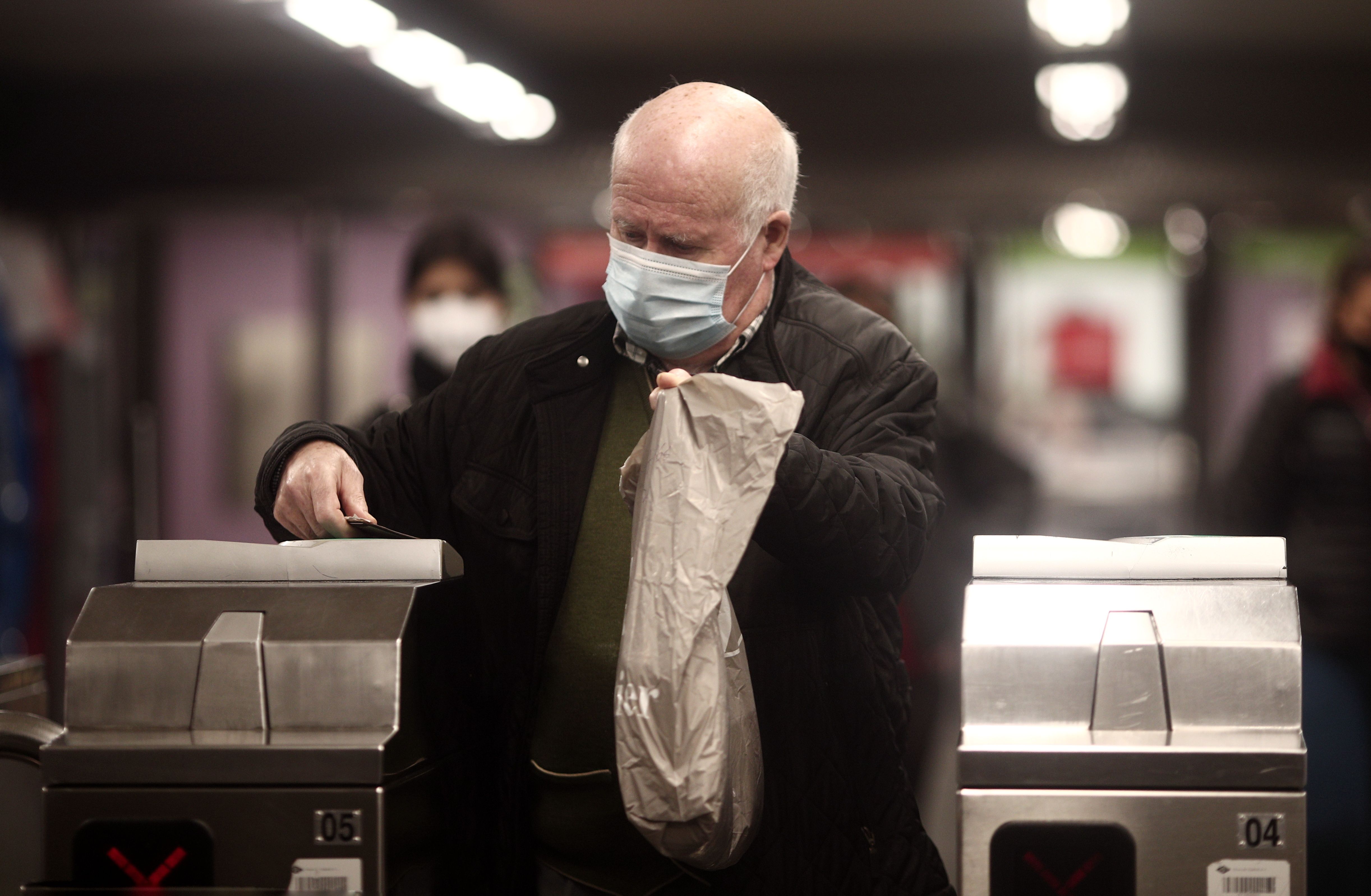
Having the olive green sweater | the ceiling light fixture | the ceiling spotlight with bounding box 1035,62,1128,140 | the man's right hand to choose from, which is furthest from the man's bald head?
the ceiling spotlight with bounding box 1035,62,1128,140

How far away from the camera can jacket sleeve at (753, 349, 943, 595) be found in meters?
1.42

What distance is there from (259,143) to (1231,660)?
5671 millimetres

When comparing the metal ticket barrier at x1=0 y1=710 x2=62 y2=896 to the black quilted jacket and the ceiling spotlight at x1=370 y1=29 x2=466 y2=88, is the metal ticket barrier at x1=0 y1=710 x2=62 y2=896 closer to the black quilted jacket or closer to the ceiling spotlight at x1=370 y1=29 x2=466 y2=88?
the black quilted jacket

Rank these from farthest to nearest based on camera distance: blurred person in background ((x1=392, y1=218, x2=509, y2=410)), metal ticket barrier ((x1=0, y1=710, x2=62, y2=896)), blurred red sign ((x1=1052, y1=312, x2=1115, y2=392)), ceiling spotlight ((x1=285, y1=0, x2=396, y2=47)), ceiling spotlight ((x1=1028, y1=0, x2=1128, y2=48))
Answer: blurred red sign ((x1=1052, y1=312, x2=1115, y2=392)) → ceiling spotlight ((x1=1028, y1=0, x2=1128, y2=48)) → ceiling spotlight ((x1=285, y1=0, x2=396, y2=47)) → blurred person in background ((x1=392, y1=218, x2=509, y2=410)) → metal ticket barrier ((x1=0, y1=710, x2=62, y2=896))

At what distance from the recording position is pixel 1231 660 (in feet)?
4.64

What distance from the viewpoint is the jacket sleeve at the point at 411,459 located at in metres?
1.72

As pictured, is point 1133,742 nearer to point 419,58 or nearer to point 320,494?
point 320,494

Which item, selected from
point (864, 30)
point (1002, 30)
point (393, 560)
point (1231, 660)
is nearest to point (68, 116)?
point (864, 30)

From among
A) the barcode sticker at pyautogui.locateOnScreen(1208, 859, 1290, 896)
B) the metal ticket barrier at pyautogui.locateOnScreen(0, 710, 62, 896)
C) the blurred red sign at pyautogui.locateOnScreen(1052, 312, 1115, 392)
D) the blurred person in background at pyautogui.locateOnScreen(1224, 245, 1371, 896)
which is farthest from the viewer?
the blurred red sign at pyautogui.locateOnScreen(1052, 312, 1115, 392)

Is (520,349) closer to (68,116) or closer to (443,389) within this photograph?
(443,389)

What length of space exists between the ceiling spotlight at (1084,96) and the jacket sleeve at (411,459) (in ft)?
14.6

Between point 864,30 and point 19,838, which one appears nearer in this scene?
point 19,838

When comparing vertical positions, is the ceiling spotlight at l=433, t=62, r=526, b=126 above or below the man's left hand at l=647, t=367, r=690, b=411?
above

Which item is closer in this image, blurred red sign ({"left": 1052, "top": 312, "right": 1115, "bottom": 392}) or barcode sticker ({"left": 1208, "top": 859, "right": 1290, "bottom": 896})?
barcode sticker ({"left": 1208, "top": 859, "right": 1290, "bottom": 896})
